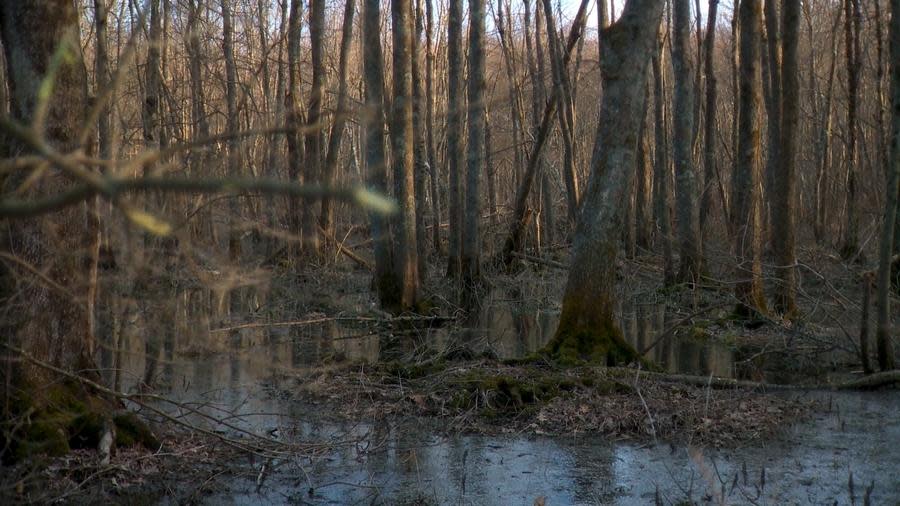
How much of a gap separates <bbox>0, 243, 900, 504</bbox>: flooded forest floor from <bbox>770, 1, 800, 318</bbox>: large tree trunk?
101cm

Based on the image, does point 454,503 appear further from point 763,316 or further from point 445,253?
point 445,253

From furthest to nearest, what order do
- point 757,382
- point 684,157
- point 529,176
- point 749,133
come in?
point 529,176
point 684,157
point 749,133
point 757,382

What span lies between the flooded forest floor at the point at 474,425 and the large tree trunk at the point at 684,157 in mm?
4612

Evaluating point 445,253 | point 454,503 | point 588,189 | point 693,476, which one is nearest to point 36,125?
point 454,503

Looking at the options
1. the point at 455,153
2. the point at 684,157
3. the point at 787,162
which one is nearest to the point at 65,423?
the point at 787,162

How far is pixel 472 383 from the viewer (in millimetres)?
8523

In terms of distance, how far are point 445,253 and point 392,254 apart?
10.1 meters

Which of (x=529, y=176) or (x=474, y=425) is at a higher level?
(x=529, y=176)

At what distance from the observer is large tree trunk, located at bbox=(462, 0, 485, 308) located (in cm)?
1747

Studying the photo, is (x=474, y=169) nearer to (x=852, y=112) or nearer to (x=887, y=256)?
(x=852, y=112)

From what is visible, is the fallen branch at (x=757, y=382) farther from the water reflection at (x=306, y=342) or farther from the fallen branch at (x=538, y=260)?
the fallen branch at (x=538, y=260)

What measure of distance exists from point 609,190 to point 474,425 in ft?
10.5

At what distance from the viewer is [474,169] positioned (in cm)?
1795

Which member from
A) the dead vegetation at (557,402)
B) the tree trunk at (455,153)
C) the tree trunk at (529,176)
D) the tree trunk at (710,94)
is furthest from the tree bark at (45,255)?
the tree trunk at (529,176)
